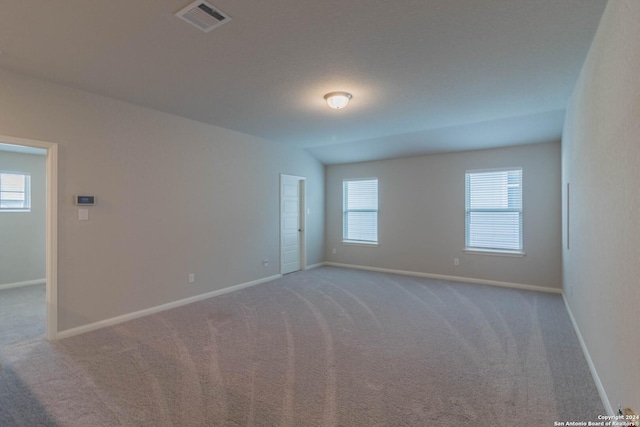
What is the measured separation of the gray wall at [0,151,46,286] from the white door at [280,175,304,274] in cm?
444

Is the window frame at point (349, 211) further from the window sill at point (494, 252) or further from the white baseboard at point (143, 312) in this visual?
the white baseboard at point (143, 312)

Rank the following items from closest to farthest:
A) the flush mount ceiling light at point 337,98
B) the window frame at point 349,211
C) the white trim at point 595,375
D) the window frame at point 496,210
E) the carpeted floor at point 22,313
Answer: the white trim at point 595,375 < the carpeted floor at point 22,313 < the flush mount ceiling light at point 337,98 < the window frame at point 496,210 < the window frame at point 349,211

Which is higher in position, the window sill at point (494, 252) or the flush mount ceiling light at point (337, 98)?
the flush mount ceiling light at point (337, 98)

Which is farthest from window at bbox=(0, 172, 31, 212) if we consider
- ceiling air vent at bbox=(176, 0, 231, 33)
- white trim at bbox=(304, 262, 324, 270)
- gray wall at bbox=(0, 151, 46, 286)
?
ceiling air vent at bbox=(176, 0, 231, 33)

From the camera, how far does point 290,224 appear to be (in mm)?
6492

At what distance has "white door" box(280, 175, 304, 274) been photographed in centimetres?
624

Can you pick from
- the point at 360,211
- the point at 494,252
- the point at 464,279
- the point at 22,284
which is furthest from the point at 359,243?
the point at 22,284

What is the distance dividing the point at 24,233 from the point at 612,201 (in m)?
8.04

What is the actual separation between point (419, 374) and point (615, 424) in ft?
3.86

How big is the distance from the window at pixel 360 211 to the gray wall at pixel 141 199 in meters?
2.23

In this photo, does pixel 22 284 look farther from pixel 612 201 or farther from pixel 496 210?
pixel 496 210

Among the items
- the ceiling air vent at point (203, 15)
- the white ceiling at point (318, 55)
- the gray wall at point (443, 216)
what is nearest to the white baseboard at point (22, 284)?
the white ceiling at point (318, 55)

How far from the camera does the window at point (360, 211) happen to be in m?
6.99

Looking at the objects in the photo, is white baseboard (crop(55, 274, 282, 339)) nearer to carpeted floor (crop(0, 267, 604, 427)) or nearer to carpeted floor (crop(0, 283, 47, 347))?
carpeted floor (crop(0, 267, 604, 427))
